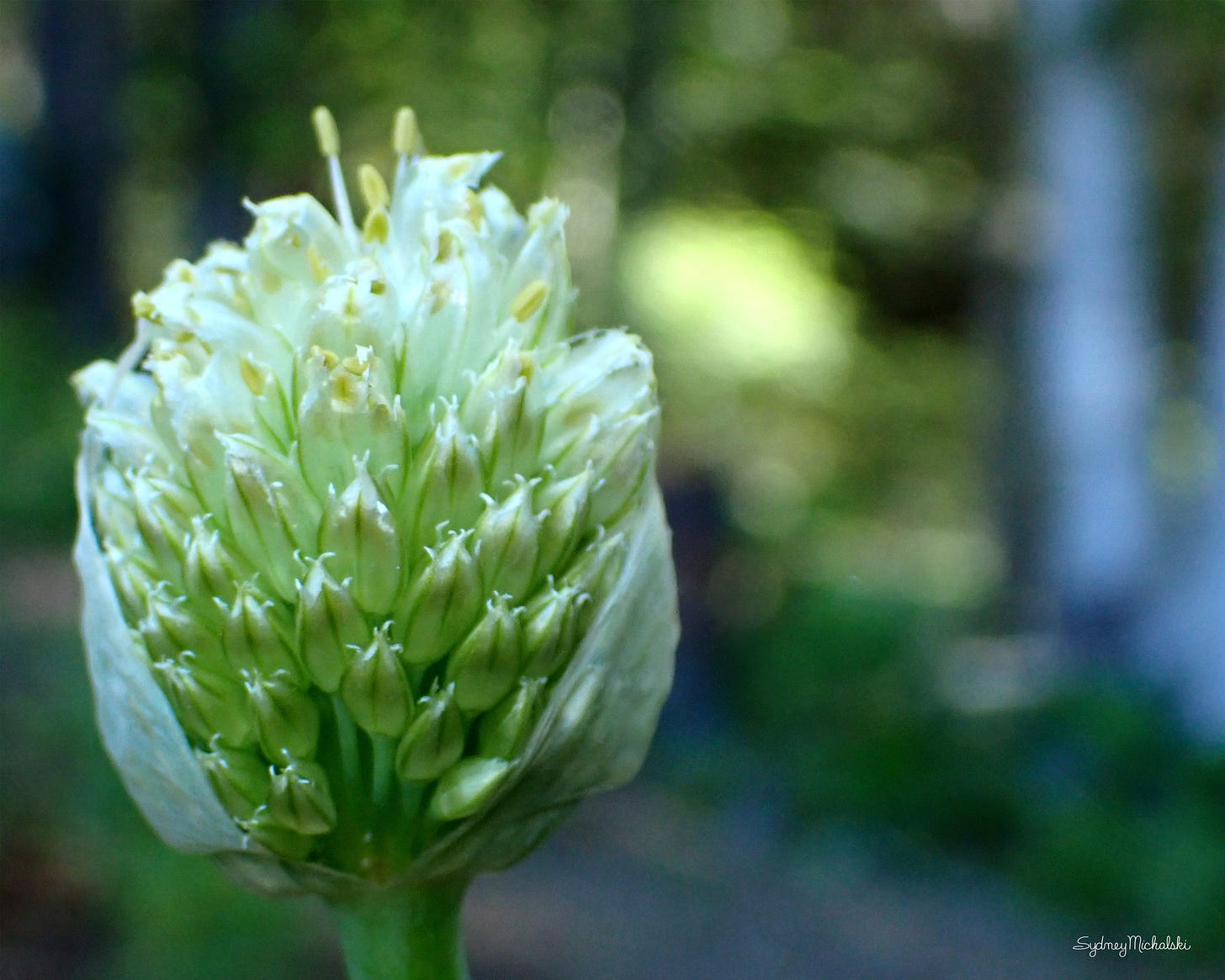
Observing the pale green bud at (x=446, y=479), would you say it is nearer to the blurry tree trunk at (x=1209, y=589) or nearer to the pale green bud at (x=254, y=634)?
the pale green bud at (x=254, y=634)

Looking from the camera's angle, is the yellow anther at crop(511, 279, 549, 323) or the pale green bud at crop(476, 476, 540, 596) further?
the yellow anther at crop(511, 279, 549, 323)

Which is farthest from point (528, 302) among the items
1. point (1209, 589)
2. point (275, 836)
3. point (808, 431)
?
point (808, 431)

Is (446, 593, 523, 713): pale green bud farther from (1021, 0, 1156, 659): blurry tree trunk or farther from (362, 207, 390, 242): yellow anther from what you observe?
(1021, 0, 1156, 659): blurry tree trunk

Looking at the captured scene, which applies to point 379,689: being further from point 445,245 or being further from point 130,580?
point 445,245

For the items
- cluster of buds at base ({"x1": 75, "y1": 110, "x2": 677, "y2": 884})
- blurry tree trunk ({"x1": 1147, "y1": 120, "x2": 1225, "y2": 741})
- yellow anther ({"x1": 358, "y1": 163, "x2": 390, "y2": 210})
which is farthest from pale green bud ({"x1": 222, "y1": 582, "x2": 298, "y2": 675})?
blurry tree trunk ({"x1": 1147, "y1": 120, "x2": 1225, "y2": 741})

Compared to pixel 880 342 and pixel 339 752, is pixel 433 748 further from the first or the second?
pixel 880 342

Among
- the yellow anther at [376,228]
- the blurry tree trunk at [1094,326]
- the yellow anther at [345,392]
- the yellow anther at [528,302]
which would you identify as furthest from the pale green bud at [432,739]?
the blurry tree trunk at [1094,326]

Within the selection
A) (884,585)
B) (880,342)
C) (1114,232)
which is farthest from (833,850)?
(880,342)
